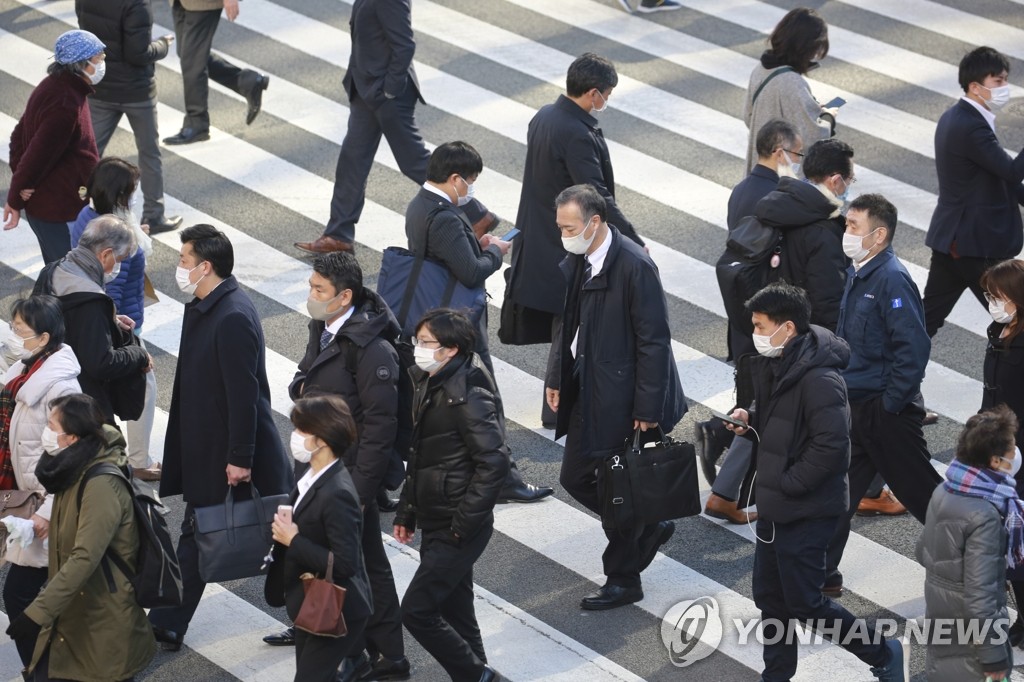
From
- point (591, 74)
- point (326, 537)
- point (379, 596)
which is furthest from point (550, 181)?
point (326, 537)

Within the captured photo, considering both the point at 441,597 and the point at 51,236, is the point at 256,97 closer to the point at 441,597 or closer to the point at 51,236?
the point at 51,236

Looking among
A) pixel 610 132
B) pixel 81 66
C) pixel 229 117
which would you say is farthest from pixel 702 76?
pixel 81 66

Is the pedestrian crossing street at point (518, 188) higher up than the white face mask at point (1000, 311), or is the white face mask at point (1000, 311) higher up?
the white face mask at point (1000, 311)

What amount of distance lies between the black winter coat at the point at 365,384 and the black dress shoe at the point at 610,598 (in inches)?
54.5

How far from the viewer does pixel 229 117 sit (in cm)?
1364

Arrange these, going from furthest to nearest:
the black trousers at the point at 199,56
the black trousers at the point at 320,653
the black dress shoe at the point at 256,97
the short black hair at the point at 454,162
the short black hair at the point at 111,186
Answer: the black trousers at the point at 199,56, the black dress shoe at the point at 256,97, the short black hair at the point at 111,186, the short black hair at the point at 454,162, the black trousers at the point at 320,653

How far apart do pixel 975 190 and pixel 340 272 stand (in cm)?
445

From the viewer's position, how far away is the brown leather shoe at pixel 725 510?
28.2ft

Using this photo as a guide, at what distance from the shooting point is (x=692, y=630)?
7645 millimetres

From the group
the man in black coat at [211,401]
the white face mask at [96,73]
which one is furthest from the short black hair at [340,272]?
the white face mask at [96,73]

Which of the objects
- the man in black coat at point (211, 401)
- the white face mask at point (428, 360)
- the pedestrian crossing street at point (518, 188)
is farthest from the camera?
the pedestrian crossing street at point (518, 188)

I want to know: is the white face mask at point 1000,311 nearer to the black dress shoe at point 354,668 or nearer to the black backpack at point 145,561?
the black dress shoe at point 354,668

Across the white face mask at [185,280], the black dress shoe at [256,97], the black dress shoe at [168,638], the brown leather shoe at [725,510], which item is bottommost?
the black dress shoe at [168,638]

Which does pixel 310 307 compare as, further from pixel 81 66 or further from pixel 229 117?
pixel 229 117
